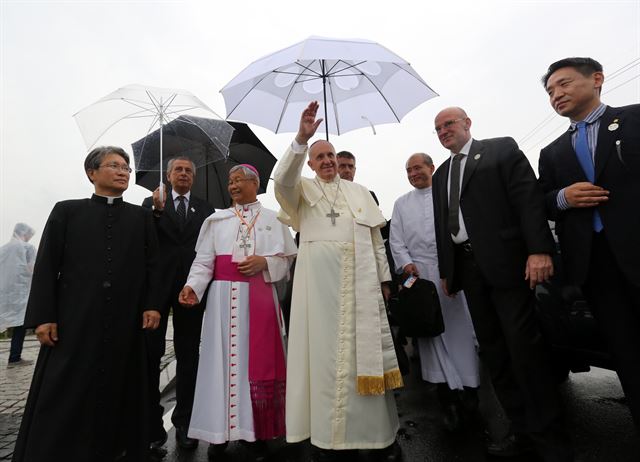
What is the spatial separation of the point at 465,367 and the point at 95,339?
8.92 ft

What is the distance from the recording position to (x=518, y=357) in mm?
2377

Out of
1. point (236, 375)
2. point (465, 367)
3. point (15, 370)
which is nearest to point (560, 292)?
point (465, 367)

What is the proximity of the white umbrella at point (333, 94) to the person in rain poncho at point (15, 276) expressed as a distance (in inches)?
230

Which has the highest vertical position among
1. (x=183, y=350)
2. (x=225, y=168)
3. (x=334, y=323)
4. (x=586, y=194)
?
(x=225, y=168)

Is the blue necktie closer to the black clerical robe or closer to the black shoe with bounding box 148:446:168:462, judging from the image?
the black clerical robe

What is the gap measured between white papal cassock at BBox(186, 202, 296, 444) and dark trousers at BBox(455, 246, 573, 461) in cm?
144

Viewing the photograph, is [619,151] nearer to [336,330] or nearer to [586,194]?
[586,194]

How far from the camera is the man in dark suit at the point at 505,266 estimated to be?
90.8 inches

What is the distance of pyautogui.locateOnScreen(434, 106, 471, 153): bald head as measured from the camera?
2.86 m

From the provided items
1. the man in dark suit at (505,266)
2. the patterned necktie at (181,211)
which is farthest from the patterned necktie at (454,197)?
the patterned necktie at (181,211)

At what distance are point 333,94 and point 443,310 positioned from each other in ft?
8.10

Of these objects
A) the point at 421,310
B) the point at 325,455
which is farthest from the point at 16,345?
the point at 421,310

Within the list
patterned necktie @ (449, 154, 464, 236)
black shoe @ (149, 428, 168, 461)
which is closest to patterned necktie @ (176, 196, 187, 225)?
black shoe @ (149, 428, 168, 461)

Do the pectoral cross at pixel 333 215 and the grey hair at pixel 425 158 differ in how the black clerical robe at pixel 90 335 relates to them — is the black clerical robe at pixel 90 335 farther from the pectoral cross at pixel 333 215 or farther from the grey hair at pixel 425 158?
the grey hair at pixel 425 158
